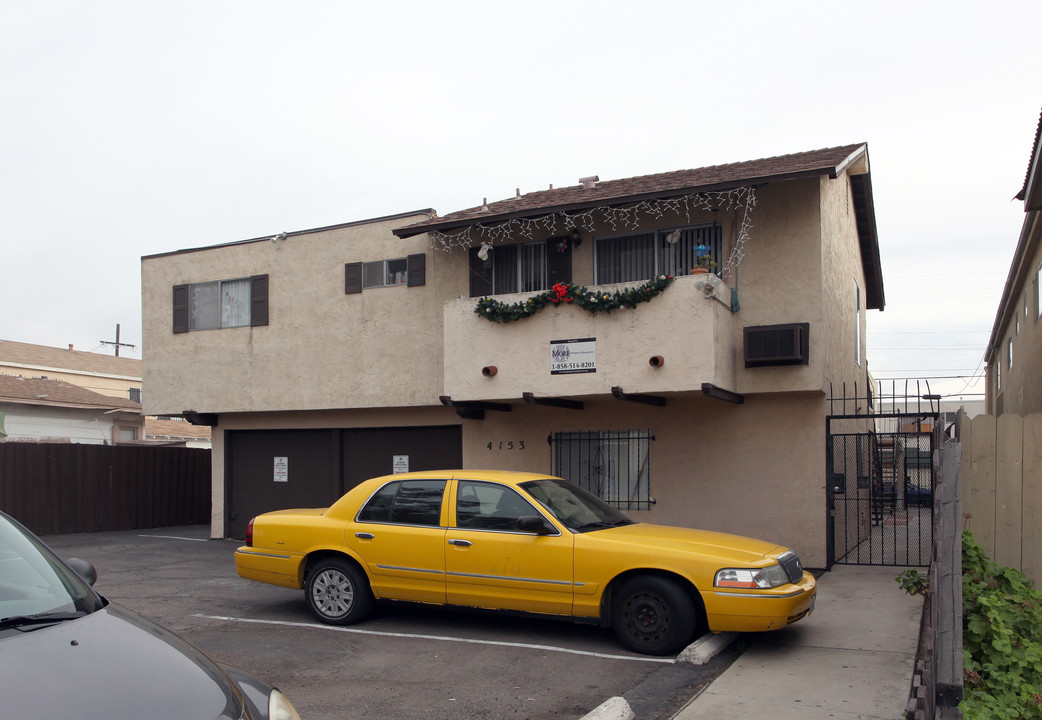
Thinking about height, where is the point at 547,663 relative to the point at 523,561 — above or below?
below

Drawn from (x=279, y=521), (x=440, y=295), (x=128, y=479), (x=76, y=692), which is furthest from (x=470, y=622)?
(x=128, y=479)

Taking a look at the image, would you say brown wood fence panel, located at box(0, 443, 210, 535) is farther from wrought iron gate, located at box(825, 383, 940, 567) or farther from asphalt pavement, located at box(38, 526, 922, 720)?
wrought iron gate, located at box(825, 383, 940, 567)

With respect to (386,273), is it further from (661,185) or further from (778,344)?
(778,344)

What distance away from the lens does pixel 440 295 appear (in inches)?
603

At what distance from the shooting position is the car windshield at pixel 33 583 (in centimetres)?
387

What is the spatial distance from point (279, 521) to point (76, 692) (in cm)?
629

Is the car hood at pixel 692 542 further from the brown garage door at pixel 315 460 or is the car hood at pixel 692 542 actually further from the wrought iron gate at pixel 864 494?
the brown garage door at pixel 315 460

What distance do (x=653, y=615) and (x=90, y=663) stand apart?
5146mm

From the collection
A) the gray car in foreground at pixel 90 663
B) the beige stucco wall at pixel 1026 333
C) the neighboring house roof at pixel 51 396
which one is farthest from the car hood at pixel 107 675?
the neighboring house roof at pixel 51 396

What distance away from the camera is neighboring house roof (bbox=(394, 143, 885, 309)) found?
39.2ft

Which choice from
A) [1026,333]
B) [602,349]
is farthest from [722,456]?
[1026,333]

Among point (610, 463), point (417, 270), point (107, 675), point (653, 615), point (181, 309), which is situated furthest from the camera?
point (181, 309)

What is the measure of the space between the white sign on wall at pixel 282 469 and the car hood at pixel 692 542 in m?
10.5

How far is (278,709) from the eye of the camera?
3.65m
